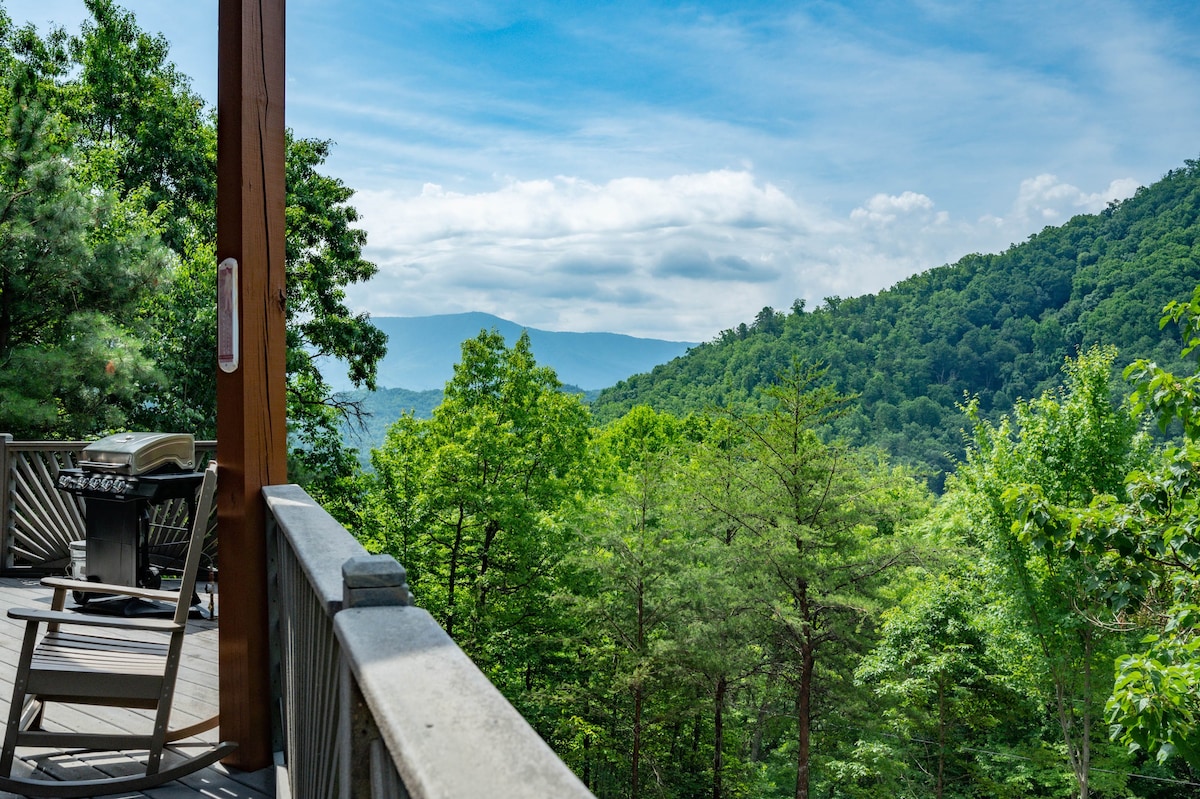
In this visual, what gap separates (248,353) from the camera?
8.75 ft

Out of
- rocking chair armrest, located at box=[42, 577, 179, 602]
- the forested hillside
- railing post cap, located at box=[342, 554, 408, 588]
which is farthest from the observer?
the forested hillside

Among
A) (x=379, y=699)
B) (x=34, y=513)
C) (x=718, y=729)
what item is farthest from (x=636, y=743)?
(x=379, y=699)

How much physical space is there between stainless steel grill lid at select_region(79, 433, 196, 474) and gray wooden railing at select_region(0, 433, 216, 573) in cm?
106

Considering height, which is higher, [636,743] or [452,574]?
[452,574]

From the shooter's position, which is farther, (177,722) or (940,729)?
(940,729)

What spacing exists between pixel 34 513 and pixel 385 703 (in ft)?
20.5

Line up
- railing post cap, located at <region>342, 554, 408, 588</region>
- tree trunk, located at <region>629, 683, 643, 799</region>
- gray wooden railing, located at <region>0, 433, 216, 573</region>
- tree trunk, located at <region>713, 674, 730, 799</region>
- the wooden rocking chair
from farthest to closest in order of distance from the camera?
1. tree trunk, located at <region>713, 674, 730, 799</region>
2. tree trunk, located at <region>629, 683, 643, 799</region>
3. gray wooden railing, located at <region>0, 433, 216, 573</region>
4. the wooden rocking chair
5. railing post cap, located at <region>342, 554, 408, 588</region>

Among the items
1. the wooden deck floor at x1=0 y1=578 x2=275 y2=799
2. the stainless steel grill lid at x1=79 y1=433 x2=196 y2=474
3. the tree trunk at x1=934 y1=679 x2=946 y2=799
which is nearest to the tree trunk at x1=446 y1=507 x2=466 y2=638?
the tree trunk at x1=934 y1=679 x2=946 y2=799

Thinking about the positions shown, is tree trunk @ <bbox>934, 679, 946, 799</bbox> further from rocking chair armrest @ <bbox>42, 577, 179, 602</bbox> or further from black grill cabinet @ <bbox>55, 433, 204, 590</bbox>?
rocking chair armrest @ <bbox>42, 577, 179, 602</bbox>

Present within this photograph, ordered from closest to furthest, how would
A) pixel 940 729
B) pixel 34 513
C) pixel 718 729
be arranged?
pixel 34 513 < pixel 718 729 < pixel 940 729

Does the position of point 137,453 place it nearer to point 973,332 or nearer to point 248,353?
point 248,353

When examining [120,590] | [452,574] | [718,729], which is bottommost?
[718,729]

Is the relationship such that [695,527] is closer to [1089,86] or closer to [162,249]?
[162,249]

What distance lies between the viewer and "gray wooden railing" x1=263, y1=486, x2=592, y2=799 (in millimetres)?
635
